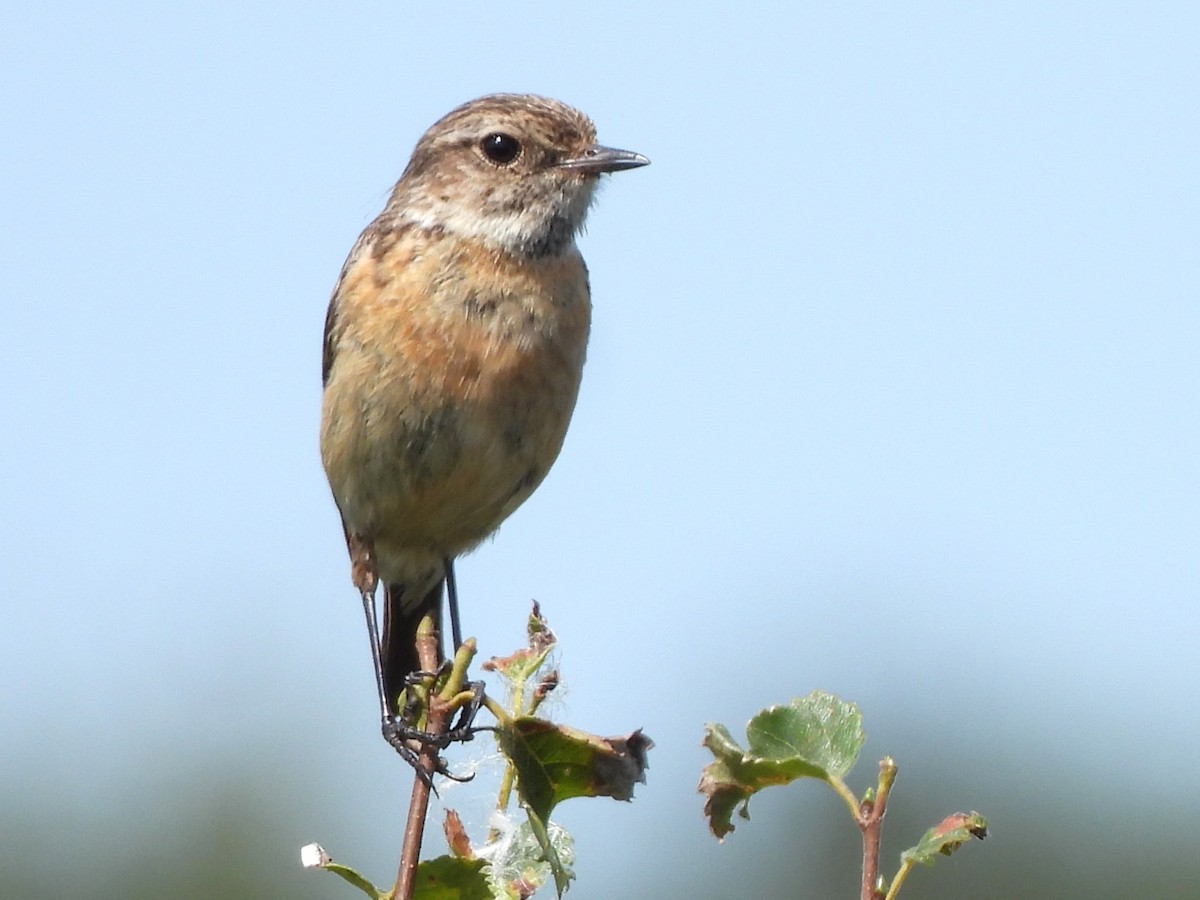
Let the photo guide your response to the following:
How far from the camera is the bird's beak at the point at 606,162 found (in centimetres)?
586

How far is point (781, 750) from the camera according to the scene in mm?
2863

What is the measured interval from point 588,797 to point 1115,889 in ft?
94.0

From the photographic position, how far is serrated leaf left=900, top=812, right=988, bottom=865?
262cm

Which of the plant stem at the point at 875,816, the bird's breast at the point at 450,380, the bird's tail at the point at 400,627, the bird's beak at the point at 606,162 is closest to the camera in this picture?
the plant stem at the point at 875,816

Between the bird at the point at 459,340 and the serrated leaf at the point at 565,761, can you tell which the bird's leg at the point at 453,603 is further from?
the serrated leaf at the point at 565,761

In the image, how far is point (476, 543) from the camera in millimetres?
6043

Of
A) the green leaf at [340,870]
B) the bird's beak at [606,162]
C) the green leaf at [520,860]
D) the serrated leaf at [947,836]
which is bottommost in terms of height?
the green leaf at [520,860]

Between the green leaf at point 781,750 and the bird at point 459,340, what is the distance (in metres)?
2.08

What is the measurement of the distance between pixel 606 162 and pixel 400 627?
1.78 metres

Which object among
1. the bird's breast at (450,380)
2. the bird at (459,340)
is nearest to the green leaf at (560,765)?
the bird at (459,340)

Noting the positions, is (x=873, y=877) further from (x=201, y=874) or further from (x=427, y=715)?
(x=201, y=874)

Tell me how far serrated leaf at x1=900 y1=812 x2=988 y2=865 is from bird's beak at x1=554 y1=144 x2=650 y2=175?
3.47 m

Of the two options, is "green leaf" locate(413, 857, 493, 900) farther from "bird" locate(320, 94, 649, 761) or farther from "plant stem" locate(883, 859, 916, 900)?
"bird" locate(320, 94, 649, 761)

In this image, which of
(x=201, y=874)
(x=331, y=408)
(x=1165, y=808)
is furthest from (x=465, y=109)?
(x=1165, y=808)
